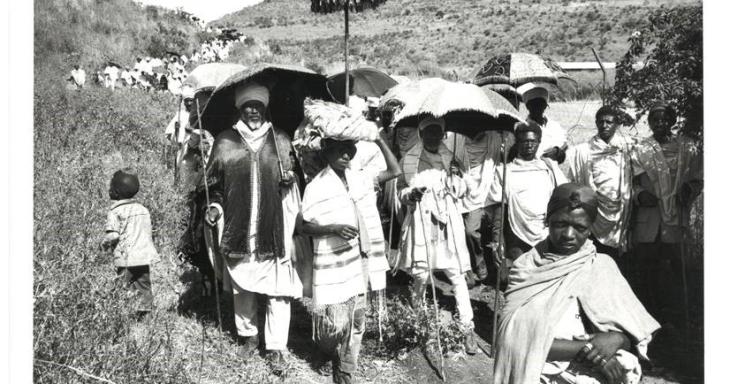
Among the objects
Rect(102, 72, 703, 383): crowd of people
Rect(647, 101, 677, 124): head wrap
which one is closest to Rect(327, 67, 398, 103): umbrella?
Rect(102, 72, 703, 383): crowd of people

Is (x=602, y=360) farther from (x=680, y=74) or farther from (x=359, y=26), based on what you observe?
(x=359, y=26)

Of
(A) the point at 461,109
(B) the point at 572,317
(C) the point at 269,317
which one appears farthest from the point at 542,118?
(B) the point at 572,317

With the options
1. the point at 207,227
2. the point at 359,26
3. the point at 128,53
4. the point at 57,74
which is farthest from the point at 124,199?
the point at 359,26

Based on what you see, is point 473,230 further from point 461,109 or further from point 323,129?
point 323,129

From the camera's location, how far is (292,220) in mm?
5406

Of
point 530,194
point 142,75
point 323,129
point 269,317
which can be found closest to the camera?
point 323,129

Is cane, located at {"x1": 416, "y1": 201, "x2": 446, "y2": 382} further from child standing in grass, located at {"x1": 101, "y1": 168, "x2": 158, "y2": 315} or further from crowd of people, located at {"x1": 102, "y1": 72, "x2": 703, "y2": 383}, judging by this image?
child standing in grass, located at {"x1": 101, "y1": 168, "x2": 158, "y2": 315}

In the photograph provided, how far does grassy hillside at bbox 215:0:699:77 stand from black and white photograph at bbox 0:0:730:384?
68.1 feet

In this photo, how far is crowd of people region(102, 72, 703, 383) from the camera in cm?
310

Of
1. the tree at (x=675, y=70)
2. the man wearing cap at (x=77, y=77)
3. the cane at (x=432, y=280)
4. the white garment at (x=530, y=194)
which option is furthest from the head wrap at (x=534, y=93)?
the man wearing cap at (x=77, y=77)

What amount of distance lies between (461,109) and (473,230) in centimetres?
173

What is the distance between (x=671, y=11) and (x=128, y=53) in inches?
1023

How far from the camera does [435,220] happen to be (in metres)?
5.83

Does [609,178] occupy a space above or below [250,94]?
below
